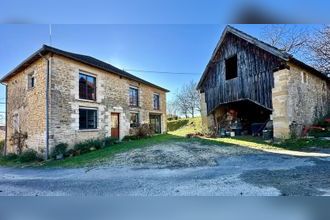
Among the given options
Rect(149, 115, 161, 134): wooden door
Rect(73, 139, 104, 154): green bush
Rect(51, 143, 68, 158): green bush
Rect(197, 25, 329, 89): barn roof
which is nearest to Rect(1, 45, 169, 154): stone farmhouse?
Rect(51, 143, 68, 158): green bush

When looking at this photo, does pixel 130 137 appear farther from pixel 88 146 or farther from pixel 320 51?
pixel 320 51

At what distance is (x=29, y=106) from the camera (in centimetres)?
1159

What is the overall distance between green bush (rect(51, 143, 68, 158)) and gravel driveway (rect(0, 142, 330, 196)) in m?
4.00

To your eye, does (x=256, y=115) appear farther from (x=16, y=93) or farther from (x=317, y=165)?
(x=16, y=93)

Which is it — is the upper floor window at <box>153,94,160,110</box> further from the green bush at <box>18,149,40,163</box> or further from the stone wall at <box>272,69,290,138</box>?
the stone wall at <box>272,69,290,138</box>

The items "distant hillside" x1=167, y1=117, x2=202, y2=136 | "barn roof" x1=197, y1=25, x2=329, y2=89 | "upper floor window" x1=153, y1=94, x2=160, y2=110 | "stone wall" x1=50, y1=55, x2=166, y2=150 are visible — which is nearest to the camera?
"barn roof" x1=197, y1=25, x2=329, y2=89

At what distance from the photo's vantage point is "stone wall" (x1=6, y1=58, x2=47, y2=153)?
1054 cm

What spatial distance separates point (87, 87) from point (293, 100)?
9.68 metres

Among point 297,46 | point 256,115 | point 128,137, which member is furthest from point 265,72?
point 297,46

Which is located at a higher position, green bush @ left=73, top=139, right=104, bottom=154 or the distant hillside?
the distant hillside

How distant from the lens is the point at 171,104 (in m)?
27.0

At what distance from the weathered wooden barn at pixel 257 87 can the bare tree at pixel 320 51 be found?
108 cm

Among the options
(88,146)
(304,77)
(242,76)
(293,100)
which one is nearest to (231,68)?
(242,76)

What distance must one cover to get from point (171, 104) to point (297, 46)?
13.5 metres
